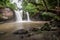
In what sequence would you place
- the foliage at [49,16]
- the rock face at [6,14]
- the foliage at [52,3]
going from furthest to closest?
the foliage at [52,3]
the foliage at [49,16]
the rock face at [6,14]

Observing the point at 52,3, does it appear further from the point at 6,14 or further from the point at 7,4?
the point at 6,14

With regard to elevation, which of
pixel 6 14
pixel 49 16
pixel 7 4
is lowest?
pixel 49 16

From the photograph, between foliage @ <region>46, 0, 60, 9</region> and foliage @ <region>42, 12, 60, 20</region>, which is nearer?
foliage @ <region>42, 12, 60, 20</region>

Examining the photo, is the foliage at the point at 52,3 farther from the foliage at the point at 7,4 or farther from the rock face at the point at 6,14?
the rock face at the point at 6,14

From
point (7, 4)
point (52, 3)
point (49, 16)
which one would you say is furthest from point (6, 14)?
point (52, 3)

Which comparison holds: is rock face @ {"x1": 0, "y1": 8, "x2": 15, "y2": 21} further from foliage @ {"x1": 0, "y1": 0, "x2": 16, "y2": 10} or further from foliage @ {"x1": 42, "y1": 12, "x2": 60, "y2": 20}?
foliage @ {"x1": 42, "y1": 12, "x2": 60, "y2": 20}

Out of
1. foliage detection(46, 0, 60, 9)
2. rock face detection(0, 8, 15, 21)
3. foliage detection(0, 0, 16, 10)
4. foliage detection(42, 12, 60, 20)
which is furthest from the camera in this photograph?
foliage detection(46, 0, 60, 9)

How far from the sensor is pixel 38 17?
15.2 meters

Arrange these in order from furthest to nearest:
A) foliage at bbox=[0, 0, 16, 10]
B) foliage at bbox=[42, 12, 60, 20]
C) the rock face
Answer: foliage at bbox=[0, 0, 16, 10] < foliage at bbox=[42, 12, 60, 20] < the rock face

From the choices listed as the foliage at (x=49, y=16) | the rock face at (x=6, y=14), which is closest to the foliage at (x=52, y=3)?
the foliage at (x=49, y=16)

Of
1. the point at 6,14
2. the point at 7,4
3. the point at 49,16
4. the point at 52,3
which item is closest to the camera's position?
the point at 6,14

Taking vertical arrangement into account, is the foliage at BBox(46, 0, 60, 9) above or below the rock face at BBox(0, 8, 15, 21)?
above

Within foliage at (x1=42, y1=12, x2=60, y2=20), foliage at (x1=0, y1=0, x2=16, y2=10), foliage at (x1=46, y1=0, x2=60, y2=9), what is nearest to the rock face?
foliage at (x1=0, y1=0, x2=16, y2=10)

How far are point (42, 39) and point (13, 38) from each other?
144cm
